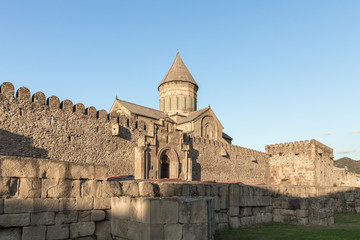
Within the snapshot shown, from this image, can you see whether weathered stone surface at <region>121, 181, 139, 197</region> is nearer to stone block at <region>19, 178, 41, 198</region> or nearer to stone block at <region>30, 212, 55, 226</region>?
stone block at <region>30, 212, 55, 226</region>

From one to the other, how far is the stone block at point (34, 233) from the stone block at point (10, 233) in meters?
0.10

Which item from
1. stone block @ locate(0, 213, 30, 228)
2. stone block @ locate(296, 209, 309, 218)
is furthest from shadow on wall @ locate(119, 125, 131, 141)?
stone block @ locate(0, 213, 30, 228)

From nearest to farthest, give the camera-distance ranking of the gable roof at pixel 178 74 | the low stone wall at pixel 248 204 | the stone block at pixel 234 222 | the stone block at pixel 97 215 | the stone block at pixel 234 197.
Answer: the stone block at pixel 97 215 < the low stone wall at pixel 248 204 < the stone block at pixel 234 222 < the stone block at pixel 234 197 < the gable roof at pixel 178 74

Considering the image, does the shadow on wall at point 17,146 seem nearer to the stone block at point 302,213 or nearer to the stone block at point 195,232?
the stone block at point 195,232

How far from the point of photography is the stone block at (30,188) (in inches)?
194

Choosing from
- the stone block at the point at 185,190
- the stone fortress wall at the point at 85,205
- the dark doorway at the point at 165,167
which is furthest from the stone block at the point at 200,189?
the dark doorway at the point at 165,167

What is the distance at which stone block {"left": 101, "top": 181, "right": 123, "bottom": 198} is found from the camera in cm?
584

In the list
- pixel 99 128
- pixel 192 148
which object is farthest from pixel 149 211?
pixel 192 148

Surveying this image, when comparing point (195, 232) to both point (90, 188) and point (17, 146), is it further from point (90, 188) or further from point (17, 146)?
point (17, 146)

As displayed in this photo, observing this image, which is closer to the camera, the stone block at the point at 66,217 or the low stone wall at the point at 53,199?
the low stone wall at the point at 53,199

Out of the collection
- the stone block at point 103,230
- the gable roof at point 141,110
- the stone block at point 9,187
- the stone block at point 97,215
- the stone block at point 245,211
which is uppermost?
the gable roof at point 141,110

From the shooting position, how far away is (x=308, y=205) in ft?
30.2

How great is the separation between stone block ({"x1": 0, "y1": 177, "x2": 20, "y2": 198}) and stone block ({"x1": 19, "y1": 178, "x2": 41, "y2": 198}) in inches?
2.8

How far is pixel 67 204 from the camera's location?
5.34m
